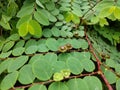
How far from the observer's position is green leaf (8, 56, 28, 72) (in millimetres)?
1048

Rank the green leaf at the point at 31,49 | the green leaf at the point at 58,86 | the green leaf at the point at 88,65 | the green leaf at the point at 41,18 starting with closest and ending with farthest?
the green leaf at the point at 58,86
the green leaf at the point at 88,65
the green leaf at the point at 31,49
the green leaf at the point at 41,18

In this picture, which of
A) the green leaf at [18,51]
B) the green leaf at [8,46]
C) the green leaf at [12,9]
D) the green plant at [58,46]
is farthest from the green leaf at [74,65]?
the green leaf at [12,9]

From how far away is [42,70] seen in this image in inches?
38.1

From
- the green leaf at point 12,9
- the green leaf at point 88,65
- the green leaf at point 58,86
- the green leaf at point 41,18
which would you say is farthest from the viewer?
the green leaf at point 12,9

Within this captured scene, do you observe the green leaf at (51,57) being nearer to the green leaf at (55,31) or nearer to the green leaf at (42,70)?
the green leaf at (42,70)

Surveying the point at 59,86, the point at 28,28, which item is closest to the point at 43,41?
the point at 28,28

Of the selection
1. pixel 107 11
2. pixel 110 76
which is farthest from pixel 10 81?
pixel 107 11

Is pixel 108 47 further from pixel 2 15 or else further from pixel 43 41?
pixel 2 15

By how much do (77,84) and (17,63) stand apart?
0.28 m

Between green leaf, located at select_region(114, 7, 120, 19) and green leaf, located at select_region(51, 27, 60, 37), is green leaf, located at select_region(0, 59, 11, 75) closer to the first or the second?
green leaf, located at select_region(51, 27, 60, 37)

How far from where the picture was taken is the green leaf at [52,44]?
114 centimetres

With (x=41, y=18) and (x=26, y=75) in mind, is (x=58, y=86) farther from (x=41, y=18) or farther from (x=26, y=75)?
(x=41, y=18)

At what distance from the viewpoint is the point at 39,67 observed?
97 centimetres

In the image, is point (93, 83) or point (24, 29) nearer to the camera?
point (93, 83)
